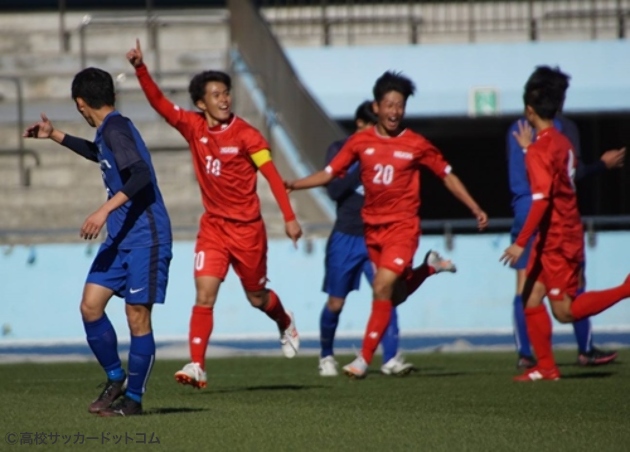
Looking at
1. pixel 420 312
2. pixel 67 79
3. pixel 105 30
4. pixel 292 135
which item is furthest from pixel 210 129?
pixel 105 30

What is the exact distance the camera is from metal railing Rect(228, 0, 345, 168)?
59.5ft

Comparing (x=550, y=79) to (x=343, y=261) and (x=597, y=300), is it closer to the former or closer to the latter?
(x=597, y=300)

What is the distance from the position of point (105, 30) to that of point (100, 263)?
48.3ft

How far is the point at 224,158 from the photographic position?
35.1ft

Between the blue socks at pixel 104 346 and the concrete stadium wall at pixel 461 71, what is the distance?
13.2 metres

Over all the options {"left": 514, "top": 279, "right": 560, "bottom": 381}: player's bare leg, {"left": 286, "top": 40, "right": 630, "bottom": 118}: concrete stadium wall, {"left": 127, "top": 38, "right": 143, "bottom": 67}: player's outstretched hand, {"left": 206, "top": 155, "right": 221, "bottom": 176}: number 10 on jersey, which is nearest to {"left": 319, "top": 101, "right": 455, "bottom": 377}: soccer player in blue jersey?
{"left": 514, "top": 279, "right": 560, "bottom": 381}: player's bare leg

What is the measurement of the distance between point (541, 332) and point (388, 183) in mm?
1609

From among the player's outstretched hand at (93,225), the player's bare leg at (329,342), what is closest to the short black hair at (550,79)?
the player's bare leg at (329,342)

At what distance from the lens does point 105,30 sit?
2291 centimetres

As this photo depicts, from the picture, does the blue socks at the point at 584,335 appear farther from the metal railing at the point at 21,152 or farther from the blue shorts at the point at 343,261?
the metal railing at the point at 21,152

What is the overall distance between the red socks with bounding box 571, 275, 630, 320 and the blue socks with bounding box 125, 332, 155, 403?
3503 mm

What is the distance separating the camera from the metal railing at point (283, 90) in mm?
18141

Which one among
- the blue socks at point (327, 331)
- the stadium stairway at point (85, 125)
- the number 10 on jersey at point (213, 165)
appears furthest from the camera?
the stadium stairway at point (85, 125)

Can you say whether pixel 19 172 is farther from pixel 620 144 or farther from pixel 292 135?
pixel 620 144
